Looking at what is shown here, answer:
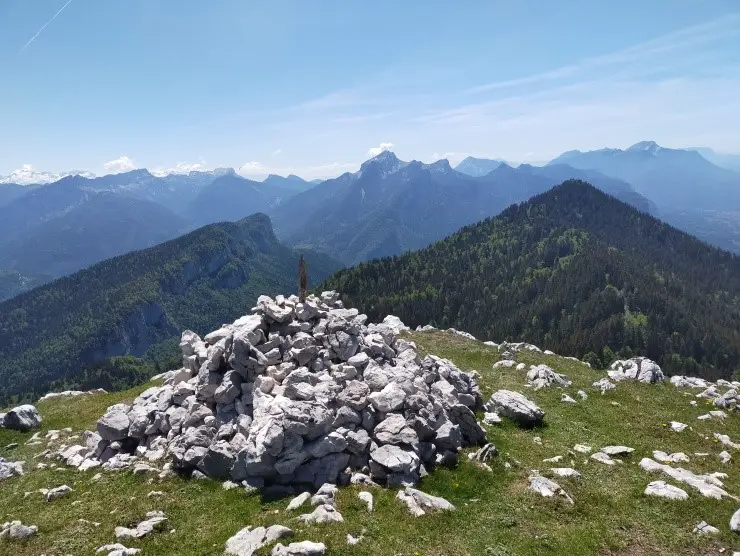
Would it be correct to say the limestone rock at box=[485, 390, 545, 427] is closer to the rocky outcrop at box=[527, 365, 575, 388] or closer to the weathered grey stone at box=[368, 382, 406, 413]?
the rocky outcrop at box=[527, 365, 575, 388]

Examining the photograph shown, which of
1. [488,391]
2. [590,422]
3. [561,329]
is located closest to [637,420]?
[590,422]

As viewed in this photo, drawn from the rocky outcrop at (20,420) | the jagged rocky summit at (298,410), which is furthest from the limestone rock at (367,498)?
the rocky outcrop at (20,420)

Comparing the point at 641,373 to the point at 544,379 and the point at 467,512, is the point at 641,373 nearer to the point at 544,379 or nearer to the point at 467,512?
the point at 544,379

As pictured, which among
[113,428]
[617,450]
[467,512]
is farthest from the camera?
[113,428]

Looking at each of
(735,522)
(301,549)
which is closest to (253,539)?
(301,549)

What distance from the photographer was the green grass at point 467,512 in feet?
67.5

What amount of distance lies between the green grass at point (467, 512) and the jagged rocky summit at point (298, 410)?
1729 millimetres

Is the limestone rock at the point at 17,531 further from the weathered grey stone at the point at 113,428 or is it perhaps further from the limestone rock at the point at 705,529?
the limestone rock at the point at 705,529

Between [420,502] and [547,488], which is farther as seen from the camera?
[547,488]

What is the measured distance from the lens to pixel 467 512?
23.1 metres

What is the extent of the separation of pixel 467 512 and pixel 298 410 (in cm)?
1081

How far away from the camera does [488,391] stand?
43625 mm

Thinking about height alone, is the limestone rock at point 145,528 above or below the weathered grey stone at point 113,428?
below

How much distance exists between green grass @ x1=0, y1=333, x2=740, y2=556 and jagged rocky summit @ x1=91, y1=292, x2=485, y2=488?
1729mm
